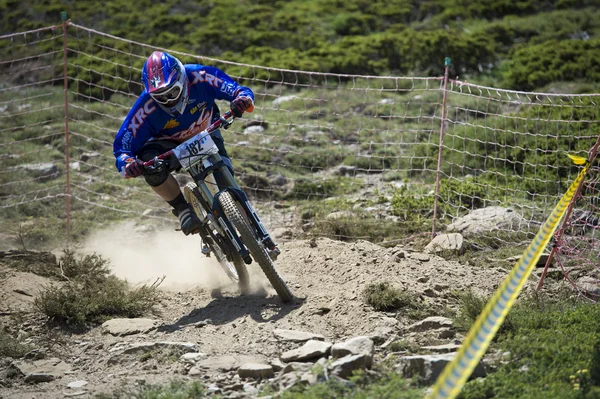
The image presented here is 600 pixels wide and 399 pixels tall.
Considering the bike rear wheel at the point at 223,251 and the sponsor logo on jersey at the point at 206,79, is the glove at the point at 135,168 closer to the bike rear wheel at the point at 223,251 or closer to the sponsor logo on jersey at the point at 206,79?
the bike rear wheel at the point at 223,251

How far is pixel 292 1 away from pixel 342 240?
43.1ft

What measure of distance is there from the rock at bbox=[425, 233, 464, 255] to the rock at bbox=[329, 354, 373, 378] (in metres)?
3.16

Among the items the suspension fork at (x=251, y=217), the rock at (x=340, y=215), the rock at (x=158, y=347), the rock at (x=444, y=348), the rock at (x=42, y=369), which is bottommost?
the rock at (x=42, y=369)

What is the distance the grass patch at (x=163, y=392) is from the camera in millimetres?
4996

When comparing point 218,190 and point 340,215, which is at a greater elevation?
point 218,190

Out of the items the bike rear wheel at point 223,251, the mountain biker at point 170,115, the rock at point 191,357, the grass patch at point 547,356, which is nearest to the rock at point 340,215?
the bike rear wheel at point 223,251

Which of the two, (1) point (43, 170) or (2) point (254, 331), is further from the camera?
(1) point (43, 170)

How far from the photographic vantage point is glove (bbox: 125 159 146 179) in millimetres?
6797

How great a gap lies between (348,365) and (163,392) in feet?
3.85

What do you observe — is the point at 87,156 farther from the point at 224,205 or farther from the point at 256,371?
the point at 256,371

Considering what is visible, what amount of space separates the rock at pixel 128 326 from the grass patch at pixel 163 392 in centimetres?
143

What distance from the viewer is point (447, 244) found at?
323 inches

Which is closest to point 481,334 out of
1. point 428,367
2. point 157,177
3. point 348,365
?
point 428,367

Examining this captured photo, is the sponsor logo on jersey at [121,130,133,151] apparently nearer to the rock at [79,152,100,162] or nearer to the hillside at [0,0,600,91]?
the rock at [79,152,100,162]
